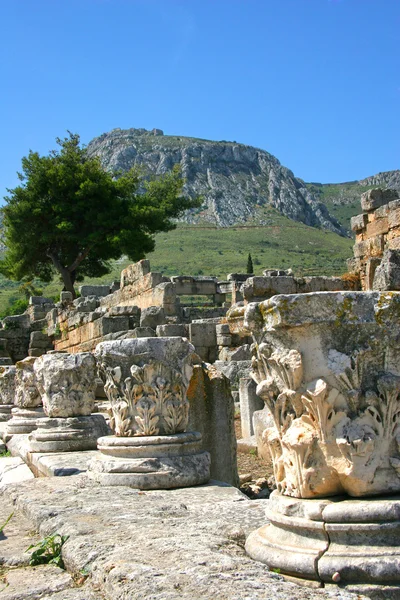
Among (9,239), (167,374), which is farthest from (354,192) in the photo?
(167,374)

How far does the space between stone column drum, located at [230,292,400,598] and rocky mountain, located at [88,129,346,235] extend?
302 feet

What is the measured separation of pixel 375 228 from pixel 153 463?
10423 mm

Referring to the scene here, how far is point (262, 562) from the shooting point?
9.66 feet

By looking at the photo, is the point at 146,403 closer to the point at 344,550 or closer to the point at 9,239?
the point at 344,550

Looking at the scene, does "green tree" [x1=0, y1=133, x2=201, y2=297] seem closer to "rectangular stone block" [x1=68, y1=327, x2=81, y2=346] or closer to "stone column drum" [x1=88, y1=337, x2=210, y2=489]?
"rectangular stone block" [x1=68, y1=327, x2=81, y2=346]

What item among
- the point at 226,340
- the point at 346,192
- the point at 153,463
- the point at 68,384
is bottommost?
the point at 153,463

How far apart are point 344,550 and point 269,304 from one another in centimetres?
109

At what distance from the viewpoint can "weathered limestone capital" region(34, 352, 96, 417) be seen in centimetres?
727

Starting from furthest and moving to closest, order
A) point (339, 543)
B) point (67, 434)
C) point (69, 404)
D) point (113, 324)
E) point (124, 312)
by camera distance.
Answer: point (124, 312), point (113, 324), point (69, 404), point (67, 434), point (339, 543)

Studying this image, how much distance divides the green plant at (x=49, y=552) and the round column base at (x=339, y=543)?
1055 mm

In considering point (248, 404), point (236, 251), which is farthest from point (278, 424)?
point (236, 251)

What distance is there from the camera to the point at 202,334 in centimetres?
1445

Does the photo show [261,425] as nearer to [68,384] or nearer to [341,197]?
[68,384]

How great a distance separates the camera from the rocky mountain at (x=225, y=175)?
10331 centimetres
